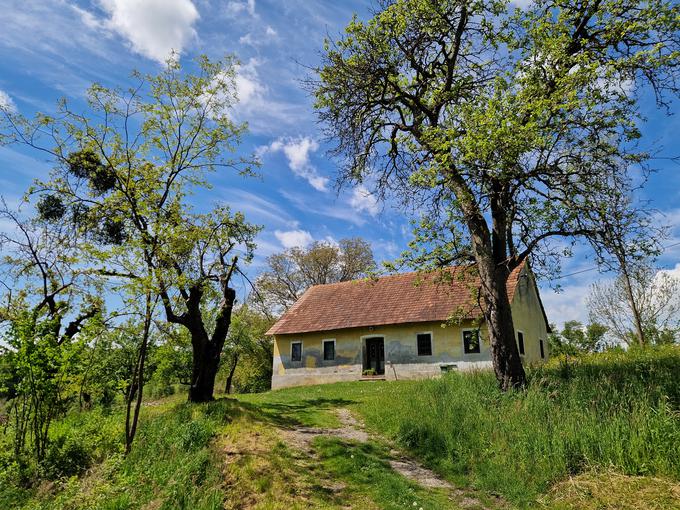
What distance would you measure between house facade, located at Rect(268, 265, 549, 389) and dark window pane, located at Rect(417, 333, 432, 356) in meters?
0.05

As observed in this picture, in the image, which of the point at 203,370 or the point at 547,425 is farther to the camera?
the point at 203,370

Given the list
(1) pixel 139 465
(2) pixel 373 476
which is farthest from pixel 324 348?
(2) pixel 373 476

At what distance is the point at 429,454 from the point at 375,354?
16.0 metres

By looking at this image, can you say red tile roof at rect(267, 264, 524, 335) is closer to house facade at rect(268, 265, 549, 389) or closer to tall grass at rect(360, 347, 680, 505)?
house facade at rect(268, 265, 549, 389)

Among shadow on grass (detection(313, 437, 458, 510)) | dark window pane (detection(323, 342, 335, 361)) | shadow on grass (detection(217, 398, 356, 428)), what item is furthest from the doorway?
shadow on grass (detection(313, 437, 458, 510))

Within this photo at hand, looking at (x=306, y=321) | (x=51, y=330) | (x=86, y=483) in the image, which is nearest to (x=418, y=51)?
(x=51, y=330)

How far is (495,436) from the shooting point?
24.8ft

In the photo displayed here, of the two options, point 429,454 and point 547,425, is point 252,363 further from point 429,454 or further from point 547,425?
point 547,425

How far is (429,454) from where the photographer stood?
8.12 meters

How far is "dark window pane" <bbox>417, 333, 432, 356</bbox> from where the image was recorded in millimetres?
21703

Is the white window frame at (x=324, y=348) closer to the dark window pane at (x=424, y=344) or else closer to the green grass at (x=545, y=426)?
the dark window pane at (x=424, y=344)

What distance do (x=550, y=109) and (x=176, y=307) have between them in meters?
10.5

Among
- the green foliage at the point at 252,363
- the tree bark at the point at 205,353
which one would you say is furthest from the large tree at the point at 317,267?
the tree bark at the point at 205,353

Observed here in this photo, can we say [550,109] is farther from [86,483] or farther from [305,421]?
[86,483]
